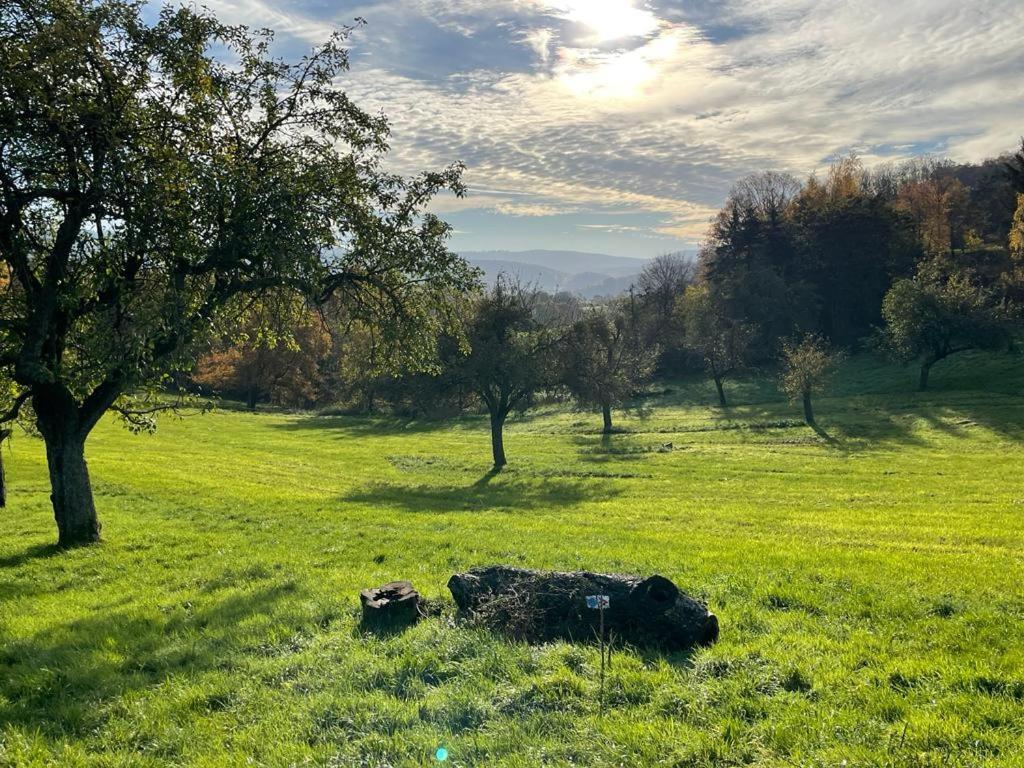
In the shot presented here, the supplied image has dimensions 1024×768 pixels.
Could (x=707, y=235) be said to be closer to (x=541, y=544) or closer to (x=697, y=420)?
(x=697, y=420)

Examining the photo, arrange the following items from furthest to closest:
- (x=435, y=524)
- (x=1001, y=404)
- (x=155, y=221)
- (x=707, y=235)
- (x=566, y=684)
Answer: (x=707, y=235) → (x=1001, y=404) → (x=435, y=524) → (x=155, y=221) → (x=566, y=684)

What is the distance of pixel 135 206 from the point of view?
12773 mm

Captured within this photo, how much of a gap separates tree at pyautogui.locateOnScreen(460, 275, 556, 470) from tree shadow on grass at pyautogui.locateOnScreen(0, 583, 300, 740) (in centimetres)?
2673

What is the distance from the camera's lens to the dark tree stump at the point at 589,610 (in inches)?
323

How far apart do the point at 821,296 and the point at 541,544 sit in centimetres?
8532

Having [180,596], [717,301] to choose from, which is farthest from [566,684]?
[717,301]

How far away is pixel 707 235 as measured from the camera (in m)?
103

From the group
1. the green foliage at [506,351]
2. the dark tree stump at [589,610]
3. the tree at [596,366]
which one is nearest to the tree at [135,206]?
the dark tree stump at [589,610]

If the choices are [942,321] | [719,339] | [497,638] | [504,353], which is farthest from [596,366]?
[497,638]

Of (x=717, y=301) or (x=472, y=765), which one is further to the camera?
(x=717, y=301)

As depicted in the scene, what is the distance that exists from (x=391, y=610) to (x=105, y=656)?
397 centimetres

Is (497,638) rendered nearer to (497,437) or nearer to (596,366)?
(497,437)

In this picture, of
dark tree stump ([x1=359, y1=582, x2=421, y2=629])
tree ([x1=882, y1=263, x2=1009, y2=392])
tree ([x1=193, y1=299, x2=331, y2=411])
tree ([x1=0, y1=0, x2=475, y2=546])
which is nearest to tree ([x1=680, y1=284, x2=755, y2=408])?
tree ([x1=882, y1=263, x2=1009, y2=392])

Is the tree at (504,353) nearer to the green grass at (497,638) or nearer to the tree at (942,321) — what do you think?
the green grass at (497,638)
